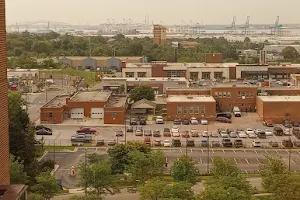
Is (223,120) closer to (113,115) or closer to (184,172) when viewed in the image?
(113,115)

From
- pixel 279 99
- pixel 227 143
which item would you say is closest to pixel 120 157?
pixel 227 143

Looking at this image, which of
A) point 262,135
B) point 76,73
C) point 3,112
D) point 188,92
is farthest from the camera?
point 76,73

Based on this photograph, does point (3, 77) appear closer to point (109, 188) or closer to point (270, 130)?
point (109, 188)

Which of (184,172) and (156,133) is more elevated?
(184,172)

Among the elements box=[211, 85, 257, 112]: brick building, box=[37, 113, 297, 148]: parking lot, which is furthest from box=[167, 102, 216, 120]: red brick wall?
box=[211, 85, 257, 112]: brick building

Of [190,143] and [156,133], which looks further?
[156,133]

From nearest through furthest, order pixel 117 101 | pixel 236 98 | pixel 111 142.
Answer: pixel 111 142 → pixel 117 101 → pixel 236 98
